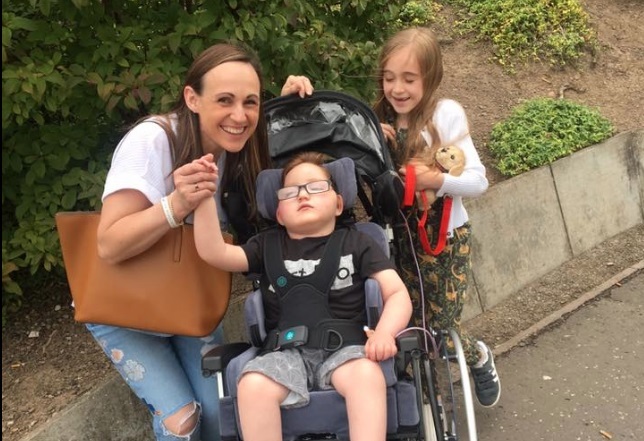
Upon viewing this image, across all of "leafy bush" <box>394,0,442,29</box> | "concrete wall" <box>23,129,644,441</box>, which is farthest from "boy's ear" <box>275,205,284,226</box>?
"leafy bush" <box>394,0,442,29</box>

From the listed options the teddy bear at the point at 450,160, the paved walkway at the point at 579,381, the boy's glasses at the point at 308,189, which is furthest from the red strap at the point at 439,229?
the paved walkway at the point at 579,381

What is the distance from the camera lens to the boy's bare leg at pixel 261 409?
2455mm

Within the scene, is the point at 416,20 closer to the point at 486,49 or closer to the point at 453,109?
the point at 486,49

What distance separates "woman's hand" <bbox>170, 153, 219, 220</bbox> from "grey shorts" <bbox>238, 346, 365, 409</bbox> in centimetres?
66

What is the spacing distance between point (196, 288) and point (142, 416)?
1252 mm

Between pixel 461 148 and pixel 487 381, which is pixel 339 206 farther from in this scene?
pixel 487 381

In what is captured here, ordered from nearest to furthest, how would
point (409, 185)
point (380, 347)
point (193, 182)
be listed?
point (193, 182)
point (380, 347)
point (409, 185)

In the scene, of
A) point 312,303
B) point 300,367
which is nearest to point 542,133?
point 312,303

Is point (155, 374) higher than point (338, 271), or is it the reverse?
point (338, 271)

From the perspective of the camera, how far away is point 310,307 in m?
2.81

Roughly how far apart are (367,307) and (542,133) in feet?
12.4

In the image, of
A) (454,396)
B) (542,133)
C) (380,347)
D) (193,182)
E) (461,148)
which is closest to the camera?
(193,182)

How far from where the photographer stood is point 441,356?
341 centimetres

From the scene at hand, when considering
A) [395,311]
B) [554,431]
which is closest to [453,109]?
[395,311]
